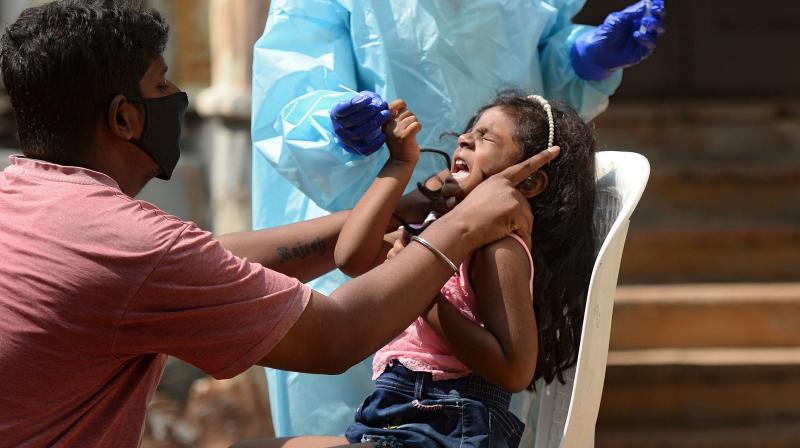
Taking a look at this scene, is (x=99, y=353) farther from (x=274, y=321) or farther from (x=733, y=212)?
(x=733, y=212)

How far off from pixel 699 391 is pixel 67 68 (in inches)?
108

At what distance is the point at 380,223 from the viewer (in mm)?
1938

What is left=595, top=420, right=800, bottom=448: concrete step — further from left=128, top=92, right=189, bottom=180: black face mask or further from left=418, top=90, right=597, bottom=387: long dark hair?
left=128, top=92, right=189, bottom=180: black face mask

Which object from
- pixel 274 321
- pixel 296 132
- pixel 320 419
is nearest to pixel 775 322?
pixel 320 419

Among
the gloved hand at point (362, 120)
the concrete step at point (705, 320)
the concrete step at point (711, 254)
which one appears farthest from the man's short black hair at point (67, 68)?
the concrete step at point (711, 254)

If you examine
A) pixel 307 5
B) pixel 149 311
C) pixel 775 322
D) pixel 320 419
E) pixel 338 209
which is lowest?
pixel 775 322

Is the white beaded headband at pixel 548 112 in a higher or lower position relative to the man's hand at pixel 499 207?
higher

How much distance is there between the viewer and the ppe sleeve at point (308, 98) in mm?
2213

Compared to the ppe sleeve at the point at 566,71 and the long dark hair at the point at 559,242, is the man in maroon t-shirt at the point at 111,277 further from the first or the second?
the ppe sleeve at the point at 566,71

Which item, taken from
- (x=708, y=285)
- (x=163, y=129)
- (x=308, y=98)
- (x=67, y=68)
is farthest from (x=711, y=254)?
(x=67, y=68)

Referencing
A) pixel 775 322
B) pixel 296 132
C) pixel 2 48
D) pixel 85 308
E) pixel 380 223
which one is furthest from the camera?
pixel 775 322

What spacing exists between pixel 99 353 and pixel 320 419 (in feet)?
3.26

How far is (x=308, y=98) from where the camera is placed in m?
2.27

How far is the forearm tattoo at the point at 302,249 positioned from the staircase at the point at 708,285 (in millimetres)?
1855
